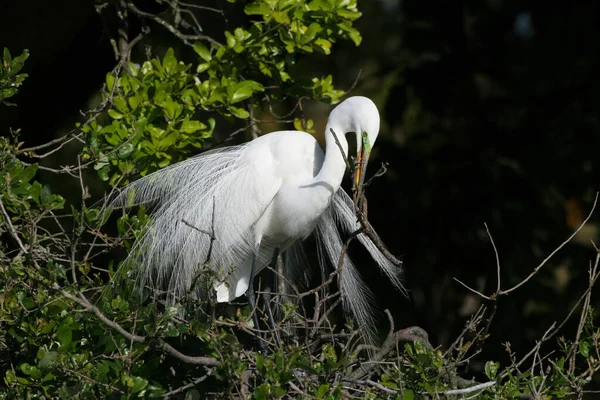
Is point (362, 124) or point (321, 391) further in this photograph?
point (362, 124)

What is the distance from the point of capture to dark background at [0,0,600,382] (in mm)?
3625

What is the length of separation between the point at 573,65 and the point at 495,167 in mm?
565

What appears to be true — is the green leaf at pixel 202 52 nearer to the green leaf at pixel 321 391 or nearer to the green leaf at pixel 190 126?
the green leaf at pixel 190 126

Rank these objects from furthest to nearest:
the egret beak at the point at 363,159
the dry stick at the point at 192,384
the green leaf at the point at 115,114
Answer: the green leaf at the point at 115,114 < the egret beak at the point at 363,159 < the dry stick at the point at 192,384

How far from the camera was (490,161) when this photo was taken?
11.9 ft

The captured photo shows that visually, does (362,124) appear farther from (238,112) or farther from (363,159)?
(238,112)

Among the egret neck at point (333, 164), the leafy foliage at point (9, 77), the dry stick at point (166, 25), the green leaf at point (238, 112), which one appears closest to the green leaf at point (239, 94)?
the green leaf at point (238, 112)

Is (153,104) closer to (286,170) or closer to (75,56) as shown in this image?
(286,170)

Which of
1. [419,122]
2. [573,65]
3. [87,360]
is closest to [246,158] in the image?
[87,360]

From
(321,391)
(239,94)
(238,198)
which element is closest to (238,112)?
(239,94)

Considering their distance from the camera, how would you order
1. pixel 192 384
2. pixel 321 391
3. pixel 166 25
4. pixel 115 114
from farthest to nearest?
pixel 166 25, pixel 115 114, pixel 192 384, pixel 321 391

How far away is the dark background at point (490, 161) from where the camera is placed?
11.9 ft

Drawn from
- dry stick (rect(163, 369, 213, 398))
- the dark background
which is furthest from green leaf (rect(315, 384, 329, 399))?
the dark background

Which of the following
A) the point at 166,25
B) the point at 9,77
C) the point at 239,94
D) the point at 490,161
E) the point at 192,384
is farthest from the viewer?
the point at 490,161
